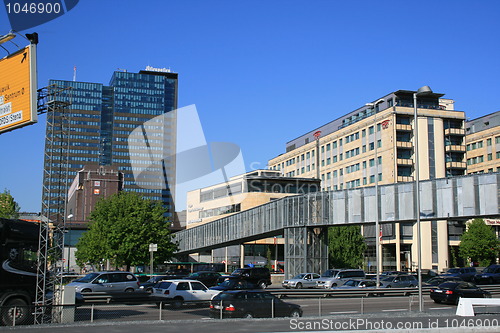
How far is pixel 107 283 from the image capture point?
34.6m

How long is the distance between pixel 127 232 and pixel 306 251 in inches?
823

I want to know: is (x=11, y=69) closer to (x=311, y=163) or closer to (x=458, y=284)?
(x=458, y=284)

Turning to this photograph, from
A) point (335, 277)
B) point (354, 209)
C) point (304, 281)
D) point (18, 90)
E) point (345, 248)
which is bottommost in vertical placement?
point (304, 281)

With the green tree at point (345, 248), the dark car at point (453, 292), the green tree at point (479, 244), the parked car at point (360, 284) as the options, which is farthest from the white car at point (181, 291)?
the green tree at point (479, 244)

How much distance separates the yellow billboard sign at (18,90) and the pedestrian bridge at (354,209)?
30028 mm

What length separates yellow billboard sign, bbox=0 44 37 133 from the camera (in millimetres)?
22906

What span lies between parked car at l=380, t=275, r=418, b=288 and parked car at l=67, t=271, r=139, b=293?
20198 mm

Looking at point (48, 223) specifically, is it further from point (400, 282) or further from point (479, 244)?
point (479, 244)

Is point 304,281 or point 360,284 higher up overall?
point 360,284

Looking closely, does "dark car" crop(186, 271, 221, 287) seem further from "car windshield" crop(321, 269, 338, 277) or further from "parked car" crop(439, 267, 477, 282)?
"parked car" crop(439, 267, 477, 282)

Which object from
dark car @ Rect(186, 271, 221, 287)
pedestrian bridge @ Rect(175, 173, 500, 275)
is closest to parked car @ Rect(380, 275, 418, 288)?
pedestrian bridge @ Rect(175, 173, 500, 275)

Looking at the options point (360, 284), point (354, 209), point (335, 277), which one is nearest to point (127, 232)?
point (335, 277)

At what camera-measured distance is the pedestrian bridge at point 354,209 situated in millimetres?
43594

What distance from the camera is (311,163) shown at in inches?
4727
